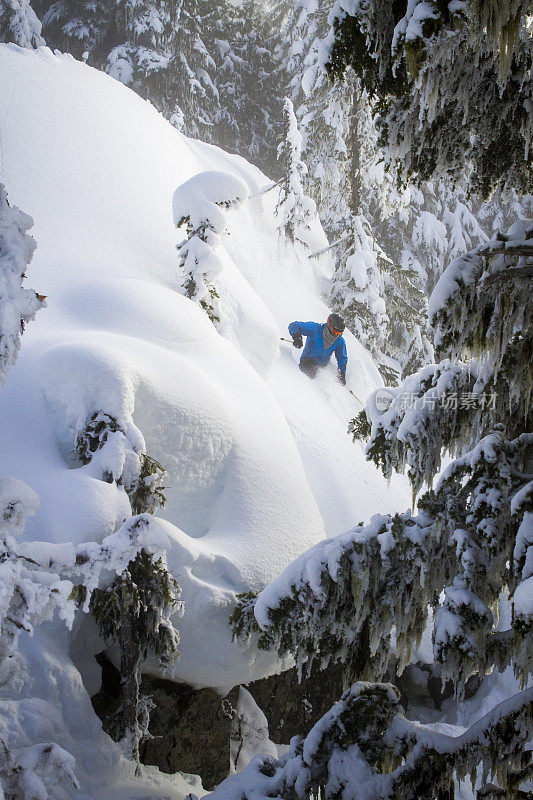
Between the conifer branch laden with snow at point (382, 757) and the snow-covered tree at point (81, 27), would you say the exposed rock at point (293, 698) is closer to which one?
the conifer branch laden with snow at point (382, 757)

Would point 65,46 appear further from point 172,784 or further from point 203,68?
point 172,784

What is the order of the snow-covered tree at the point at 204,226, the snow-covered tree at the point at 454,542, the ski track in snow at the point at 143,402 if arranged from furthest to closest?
the snow-covered tree at the point at 204,226
the ski track in snow at the point at 143,402
the snow-covered tree at the point at 454,542

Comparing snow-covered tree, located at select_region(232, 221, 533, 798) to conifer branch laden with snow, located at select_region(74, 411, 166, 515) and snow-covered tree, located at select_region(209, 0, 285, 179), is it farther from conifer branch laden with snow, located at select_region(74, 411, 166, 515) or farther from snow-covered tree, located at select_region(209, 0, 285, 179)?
snow-covered tree, located at select_region(209, 0, 285, 179)

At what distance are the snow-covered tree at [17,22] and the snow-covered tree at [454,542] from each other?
19.3 m

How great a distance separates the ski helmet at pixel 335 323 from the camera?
408 inches

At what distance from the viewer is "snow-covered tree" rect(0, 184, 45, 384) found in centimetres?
291

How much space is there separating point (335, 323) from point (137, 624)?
6735 millimetres

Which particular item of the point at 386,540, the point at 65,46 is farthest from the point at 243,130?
the point at 386,540

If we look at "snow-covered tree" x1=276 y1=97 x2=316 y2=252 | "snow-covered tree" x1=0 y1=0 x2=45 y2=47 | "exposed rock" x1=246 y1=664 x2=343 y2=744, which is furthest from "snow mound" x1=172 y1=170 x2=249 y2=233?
"snow-covered tree" x1=0 y1=0 x2=45 y2=47

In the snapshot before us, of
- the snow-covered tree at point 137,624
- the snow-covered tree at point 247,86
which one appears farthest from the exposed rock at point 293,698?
the snow-covered tree at point 247,86

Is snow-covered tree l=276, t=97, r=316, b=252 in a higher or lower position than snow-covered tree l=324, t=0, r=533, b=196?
higher

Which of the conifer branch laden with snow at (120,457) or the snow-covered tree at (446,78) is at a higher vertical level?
the snow-covered tree at (446,78)

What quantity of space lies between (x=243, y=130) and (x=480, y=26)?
2219 cm

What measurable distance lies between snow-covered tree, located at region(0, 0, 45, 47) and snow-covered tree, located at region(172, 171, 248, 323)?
13.3 meters
